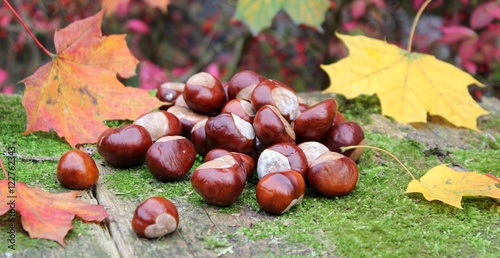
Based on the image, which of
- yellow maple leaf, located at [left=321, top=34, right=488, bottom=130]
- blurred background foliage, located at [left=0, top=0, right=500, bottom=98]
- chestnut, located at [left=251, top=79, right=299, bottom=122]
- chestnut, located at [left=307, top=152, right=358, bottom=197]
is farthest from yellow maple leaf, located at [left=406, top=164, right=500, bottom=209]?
blurred background foliage, located at [left=0, top=0, right=500, bottom=98]

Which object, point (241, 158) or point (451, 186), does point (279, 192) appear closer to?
point (241, 158)

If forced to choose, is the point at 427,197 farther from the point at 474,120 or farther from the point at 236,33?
the point at 236,33

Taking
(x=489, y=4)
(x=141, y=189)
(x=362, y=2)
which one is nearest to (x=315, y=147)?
(x=141, y=189)

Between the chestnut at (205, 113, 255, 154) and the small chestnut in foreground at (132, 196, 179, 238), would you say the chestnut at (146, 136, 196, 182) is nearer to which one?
the chestnut at (205, 113, 255, 154)

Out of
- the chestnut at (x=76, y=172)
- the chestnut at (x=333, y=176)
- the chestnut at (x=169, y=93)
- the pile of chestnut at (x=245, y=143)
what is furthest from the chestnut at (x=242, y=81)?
the chestnut at (x=76, y=172)

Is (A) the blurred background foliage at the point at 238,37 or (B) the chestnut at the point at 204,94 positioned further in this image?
(A) the blurred background foliage at the point at 238,37

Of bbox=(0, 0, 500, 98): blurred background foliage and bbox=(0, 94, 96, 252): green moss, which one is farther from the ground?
bbox=(0, 94, 96, 252): green moss

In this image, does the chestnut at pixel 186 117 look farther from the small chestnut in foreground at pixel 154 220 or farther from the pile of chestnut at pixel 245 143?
the small chestnut in foreground at pixel 154 220
